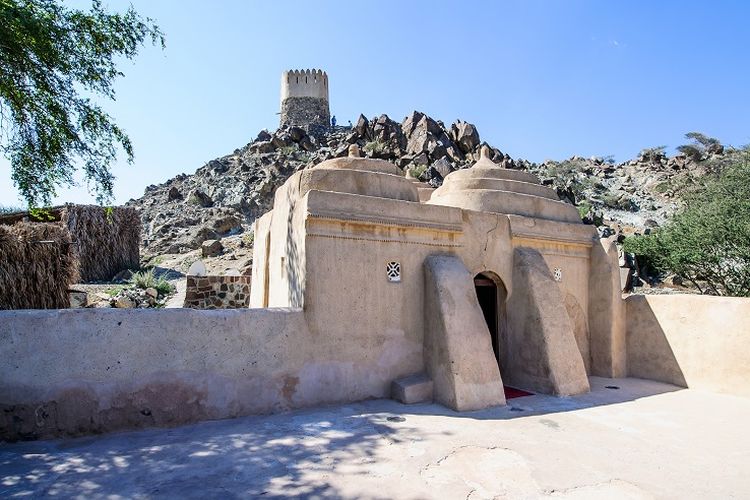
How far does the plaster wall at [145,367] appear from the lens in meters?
4.86

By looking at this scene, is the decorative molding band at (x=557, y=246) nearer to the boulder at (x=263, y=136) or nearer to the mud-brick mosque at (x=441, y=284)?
the mud-brick mosque at (x=441, y=284)

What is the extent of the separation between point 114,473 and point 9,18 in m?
5.58

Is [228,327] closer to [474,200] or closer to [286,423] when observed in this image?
[286,423]

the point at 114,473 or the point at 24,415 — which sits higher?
the point at 24,415

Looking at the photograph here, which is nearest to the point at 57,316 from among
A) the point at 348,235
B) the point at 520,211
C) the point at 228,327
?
the point at 228,327

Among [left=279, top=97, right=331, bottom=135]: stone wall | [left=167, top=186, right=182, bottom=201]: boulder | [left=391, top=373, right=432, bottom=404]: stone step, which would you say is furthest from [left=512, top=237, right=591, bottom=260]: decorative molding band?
[left=279, top=97, right=331, bottom=135]: stone wall

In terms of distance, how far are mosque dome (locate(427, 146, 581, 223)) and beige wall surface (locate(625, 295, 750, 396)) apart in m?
2.36

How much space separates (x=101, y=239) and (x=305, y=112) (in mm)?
33873

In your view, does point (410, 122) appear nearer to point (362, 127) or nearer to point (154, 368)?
point (362, 127)

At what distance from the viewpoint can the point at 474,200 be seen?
8.38 metres

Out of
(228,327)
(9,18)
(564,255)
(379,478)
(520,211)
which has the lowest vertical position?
(379,478)

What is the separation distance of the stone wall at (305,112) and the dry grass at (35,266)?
40576mm

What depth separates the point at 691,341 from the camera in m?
8.05

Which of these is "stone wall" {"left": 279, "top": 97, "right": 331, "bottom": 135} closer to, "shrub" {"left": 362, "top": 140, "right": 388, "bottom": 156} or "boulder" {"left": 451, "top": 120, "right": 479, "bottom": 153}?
"shrub" {"left": 362, "top": 140, "right": 388, "bottom": 156}
